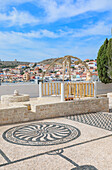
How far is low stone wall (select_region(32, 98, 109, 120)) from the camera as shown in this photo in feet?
25.2

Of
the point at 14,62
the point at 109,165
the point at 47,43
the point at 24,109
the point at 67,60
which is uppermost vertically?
the point at 14,62

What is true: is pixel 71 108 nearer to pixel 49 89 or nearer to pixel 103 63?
pixel 49 89

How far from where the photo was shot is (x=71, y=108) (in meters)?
8.42

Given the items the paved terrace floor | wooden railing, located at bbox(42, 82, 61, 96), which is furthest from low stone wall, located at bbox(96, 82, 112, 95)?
the paved terrace floor

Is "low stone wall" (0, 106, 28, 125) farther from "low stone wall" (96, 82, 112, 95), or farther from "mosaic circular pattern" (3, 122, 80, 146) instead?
"low stone wall" (96, 82, 112, 95)

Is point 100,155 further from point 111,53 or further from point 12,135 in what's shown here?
point 111,53

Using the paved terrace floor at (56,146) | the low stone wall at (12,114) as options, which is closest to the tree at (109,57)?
the paved terrace floor at (56,146)

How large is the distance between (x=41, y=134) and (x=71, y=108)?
3.17 metres

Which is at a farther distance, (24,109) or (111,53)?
(111,53)

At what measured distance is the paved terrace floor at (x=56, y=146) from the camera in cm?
362

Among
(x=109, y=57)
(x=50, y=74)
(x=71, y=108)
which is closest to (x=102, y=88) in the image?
(x=109, y=57)

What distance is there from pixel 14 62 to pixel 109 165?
277 ft

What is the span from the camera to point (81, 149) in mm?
4391

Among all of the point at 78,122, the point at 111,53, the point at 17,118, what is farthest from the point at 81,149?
the point at 111,53
